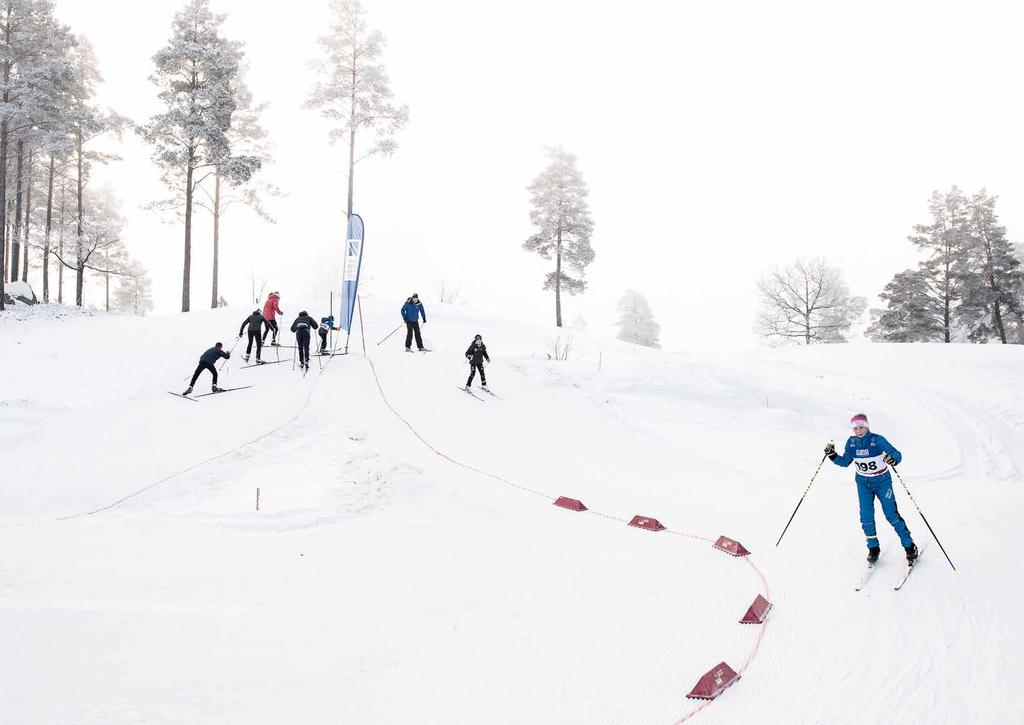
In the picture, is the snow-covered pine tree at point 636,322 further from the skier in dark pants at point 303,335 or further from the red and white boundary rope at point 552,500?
the skier in dark pants at point 303,335

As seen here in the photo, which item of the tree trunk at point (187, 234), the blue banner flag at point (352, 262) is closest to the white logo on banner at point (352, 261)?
the blue banner flag at point (352, 262)

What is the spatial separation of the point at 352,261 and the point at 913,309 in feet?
102

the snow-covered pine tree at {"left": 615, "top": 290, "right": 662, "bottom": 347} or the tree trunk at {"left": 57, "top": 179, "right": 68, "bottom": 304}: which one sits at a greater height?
the tree trunk at {"left": 57, "top": 179, "right": 68, "bottom": 304}

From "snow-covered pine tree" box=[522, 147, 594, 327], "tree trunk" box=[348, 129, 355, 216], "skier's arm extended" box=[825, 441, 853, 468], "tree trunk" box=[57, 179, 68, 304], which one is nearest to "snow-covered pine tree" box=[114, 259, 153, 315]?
"tree trunk" box=[57, 179, 68, 304]

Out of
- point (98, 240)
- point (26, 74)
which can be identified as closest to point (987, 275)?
point (26, 74)

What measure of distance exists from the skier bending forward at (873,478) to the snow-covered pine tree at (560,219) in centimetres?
2563

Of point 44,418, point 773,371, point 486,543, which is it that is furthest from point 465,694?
point 773,371

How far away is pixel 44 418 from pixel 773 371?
859 inches

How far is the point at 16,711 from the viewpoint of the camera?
3.74 meters

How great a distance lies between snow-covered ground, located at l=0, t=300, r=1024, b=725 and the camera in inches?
168

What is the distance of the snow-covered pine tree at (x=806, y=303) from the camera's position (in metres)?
34.5

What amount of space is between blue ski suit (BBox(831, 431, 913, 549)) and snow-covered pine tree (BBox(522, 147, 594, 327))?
84.3 feet

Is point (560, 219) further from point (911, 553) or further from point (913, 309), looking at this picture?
point (911, 553)

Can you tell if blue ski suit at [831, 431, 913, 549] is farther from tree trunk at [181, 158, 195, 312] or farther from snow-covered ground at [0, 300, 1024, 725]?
tree trunk at [181, 158, 195, 312]
